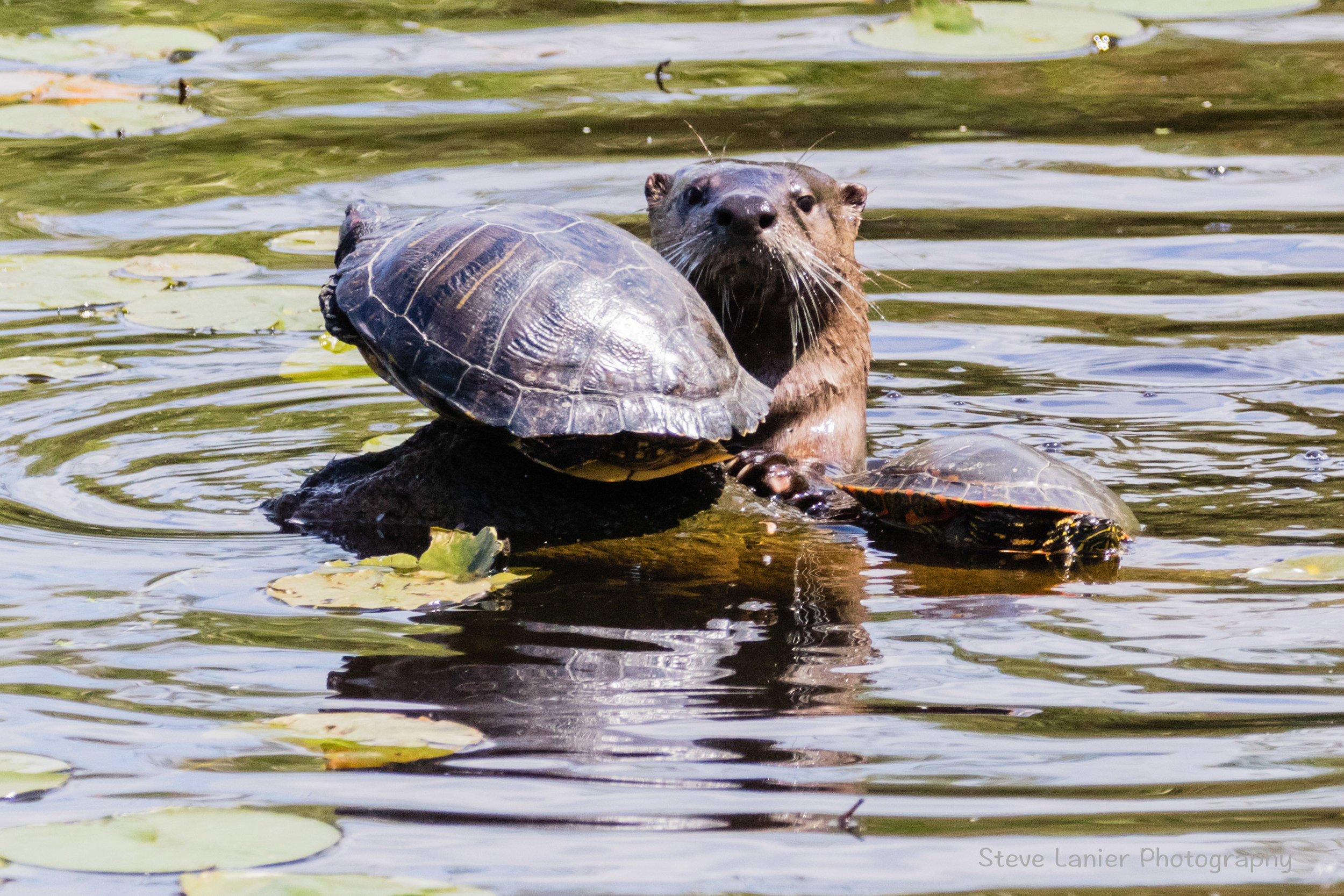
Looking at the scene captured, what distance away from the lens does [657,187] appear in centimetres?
557

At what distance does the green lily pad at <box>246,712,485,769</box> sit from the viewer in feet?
9.46

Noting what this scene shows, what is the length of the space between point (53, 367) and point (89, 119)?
132 inches

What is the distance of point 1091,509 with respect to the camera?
4.07 m

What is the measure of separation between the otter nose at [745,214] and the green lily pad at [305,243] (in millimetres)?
3321

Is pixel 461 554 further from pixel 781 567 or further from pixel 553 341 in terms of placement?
pixel 781 567

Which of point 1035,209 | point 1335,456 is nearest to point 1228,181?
A: point 1035,209

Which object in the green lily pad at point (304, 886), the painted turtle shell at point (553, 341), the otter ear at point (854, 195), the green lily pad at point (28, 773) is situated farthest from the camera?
the otter ear at point (854, 195)

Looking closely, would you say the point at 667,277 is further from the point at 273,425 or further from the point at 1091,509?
the point at 273,425

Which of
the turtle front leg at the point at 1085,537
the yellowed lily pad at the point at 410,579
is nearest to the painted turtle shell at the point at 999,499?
the turtle front leg at the point at 1085,537

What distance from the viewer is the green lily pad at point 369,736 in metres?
2.88

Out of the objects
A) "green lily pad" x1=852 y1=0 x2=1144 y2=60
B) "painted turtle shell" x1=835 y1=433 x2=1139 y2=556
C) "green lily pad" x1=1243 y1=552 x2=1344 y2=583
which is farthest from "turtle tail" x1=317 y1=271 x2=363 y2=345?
"green lily pad" x1=852 y1=0 x2=1144 y2=60

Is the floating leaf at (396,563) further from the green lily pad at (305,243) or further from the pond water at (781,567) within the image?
the green lily pad at (305,243)

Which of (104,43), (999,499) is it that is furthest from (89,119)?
(999,499)

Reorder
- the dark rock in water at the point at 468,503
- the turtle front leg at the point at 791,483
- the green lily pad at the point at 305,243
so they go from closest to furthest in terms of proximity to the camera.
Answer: the dark rock in water at the point at 468,503 < the turtle front leg at the point at 791,483 < the green lily pad at the point at 305,243
